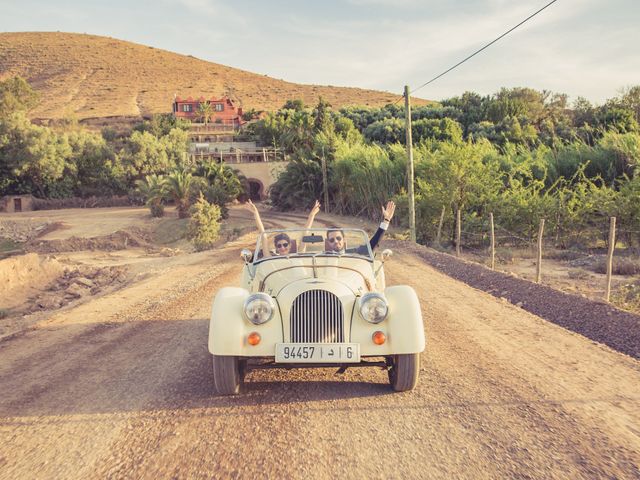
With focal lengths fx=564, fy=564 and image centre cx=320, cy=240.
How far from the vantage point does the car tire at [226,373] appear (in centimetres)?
509

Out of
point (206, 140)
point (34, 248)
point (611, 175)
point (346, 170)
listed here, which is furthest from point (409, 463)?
point (206, 140)

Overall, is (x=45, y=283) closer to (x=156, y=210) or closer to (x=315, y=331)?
(x=315, y=331)

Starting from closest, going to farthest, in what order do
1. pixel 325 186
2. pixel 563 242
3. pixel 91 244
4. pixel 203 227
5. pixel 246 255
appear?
pixel 246 255
pixel 563 242
pixel 91 244
pixel 203 227
pixel 325 186

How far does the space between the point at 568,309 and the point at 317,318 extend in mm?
5819

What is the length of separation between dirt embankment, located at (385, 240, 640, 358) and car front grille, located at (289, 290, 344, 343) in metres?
4.20

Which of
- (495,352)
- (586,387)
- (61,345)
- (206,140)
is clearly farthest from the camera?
(206,140)

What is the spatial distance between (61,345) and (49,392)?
2173 mm

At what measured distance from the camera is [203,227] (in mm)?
32719

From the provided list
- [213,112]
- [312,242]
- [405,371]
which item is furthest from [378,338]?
[213,112]

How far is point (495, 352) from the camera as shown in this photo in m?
6.69

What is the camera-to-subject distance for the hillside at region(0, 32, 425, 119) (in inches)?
4491

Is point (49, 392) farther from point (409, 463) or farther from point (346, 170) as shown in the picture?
point (346, 170)

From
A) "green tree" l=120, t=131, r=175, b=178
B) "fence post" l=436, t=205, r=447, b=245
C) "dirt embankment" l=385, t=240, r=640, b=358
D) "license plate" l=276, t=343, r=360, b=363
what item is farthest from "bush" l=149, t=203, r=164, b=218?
"license plate" l=276, t=343, r=360, b=363

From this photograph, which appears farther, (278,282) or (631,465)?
(278,282)
